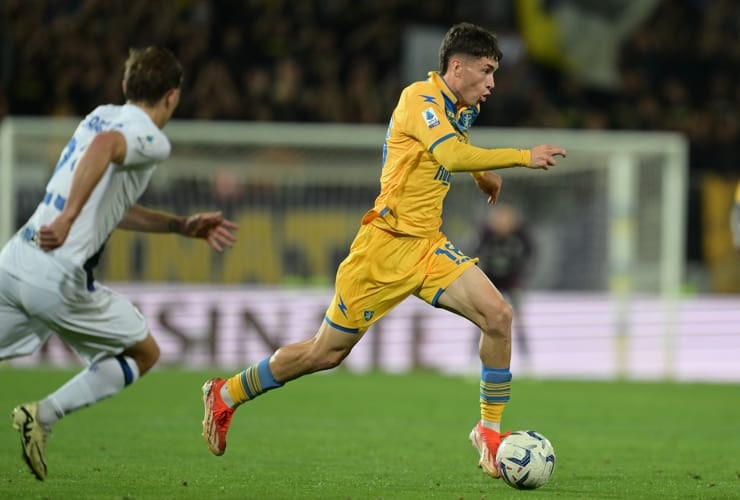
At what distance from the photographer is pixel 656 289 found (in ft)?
53.2

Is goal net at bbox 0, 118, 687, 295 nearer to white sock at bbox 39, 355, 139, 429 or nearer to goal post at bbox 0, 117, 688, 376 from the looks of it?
goal post at bbox 0, 117, 688, 376

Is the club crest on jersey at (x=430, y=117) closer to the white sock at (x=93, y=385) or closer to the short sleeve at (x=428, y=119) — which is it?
the short sleeve at (x=428, y=119)

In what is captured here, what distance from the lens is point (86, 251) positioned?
6031 mm

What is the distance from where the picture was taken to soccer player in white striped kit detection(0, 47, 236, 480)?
5.91m

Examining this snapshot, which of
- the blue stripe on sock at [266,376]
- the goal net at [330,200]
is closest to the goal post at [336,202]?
the goal net at [330,200]

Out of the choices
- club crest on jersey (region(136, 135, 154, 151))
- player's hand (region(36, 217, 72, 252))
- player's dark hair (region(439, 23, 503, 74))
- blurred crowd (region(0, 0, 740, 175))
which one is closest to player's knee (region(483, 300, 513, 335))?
player's dark hair (region(439, 23, 503, 74))

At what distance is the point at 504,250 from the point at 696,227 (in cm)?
335

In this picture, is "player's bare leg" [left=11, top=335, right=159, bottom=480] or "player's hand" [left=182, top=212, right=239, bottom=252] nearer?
"player's bare leg" [left=11, top=335, right=159, bottom=480]

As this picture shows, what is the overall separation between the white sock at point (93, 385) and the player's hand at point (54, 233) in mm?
812

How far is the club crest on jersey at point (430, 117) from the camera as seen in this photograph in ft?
21.8

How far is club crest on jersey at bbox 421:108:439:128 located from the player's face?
0.34m

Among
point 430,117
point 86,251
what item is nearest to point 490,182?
point 430,117

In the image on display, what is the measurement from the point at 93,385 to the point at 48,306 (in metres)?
0.58

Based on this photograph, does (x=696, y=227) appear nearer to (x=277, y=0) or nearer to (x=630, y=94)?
(x=630, y=94)
